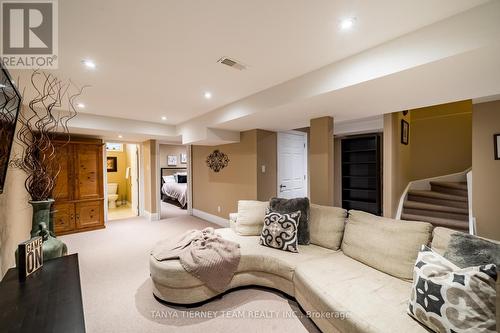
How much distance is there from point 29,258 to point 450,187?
19.3 feet

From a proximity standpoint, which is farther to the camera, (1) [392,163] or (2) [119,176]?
(2) [119,176]

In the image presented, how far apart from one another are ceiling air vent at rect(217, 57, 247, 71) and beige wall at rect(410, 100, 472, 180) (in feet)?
15.8

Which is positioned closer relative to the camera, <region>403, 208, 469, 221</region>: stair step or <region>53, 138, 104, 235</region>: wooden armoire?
<region>403, 208, 469, 221</region>: stair step

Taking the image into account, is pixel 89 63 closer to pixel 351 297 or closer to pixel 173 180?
pixel 351 297

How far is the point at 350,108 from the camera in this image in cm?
286

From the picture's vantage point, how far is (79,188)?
A: 4.57 m

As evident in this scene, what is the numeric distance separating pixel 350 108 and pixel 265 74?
127 centimetres

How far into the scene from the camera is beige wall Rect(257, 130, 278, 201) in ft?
14.2

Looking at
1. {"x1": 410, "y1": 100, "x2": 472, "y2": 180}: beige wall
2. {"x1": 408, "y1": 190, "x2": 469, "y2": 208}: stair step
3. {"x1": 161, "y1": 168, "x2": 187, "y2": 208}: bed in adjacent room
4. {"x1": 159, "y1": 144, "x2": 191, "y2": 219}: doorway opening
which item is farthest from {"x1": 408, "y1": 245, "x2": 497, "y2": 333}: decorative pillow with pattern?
{"x1": 161, "y1": 168, "x2": 187, "y2": 208}: bed in adjacent room

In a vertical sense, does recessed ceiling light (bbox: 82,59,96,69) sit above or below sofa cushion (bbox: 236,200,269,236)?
above

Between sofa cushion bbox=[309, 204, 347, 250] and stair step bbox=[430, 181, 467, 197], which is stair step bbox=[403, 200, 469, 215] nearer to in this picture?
stair step bbox=[430, 181, 467, 197]

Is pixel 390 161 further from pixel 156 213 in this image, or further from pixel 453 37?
pixel 156 213

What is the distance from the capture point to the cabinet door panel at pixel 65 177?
431 centimetres

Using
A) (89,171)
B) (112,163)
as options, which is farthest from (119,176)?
(89,171)
